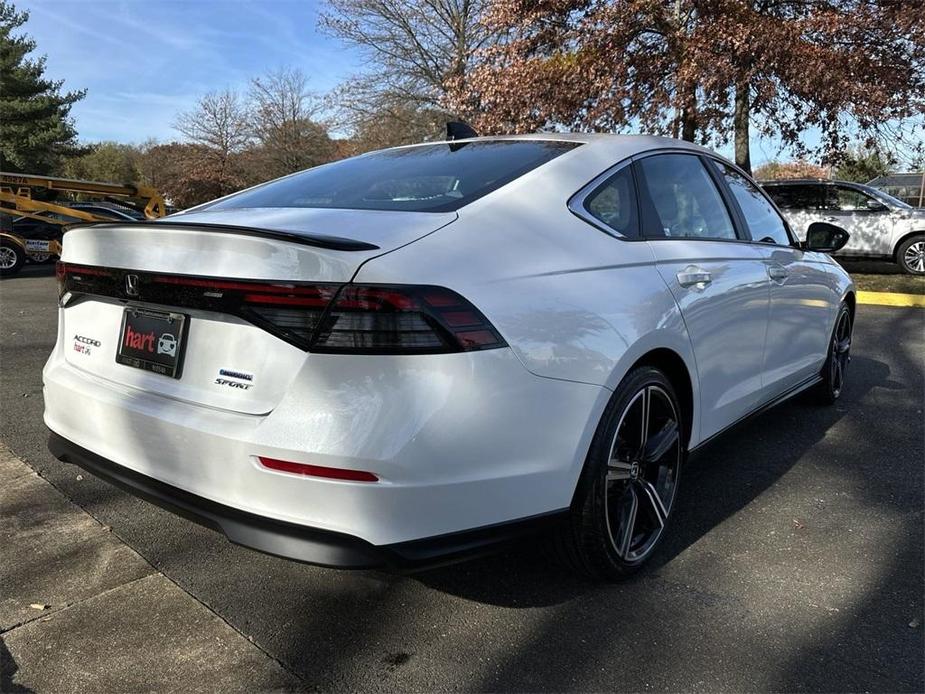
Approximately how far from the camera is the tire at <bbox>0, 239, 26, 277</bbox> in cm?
1410

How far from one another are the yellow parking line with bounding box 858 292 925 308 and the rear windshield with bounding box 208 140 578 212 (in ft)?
27.1

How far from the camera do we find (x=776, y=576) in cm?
254

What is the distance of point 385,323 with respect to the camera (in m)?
1.74

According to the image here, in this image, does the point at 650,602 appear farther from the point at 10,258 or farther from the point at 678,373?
the point at 10,258

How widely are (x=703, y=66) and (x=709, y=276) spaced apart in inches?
311

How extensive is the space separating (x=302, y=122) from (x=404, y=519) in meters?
33.7

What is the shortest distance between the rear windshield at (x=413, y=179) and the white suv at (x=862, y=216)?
11371 millimetres

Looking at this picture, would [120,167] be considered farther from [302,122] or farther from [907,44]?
[907,44]

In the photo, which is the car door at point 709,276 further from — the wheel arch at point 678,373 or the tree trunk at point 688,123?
the tree trunk at point 688,123

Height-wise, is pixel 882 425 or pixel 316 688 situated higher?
pixel 882 425

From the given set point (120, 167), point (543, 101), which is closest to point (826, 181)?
point (543, 101)

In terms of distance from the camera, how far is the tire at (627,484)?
87.7 inches

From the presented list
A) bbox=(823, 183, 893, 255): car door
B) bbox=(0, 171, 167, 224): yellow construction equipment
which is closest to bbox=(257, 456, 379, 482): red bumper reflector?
bbox=(823, 183, 893, 255): car door

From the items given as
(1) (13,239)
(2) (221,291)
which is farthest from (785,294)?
(1) (13,239)
